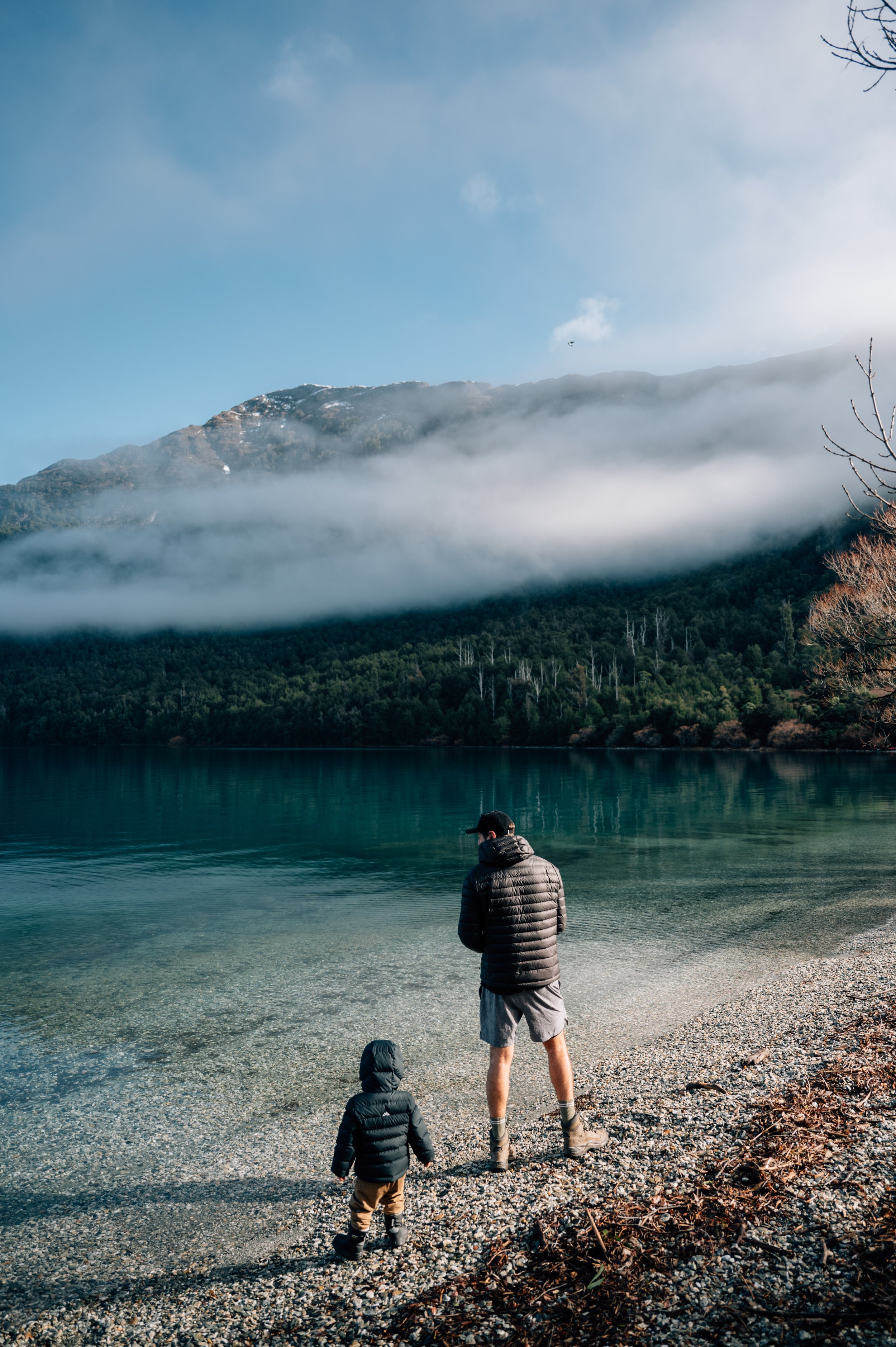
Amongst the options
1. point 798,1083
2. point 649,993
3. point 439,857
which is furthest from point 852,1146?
point 439,857

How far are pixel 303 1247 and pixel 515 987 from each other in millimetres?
2849

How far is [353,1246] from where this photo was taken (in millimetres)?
6176

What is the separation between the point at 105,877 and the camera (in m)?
34.9

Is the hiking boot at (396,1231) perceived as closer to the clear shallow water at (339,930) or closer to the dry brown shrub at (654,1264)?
the dry brown shrub at (654,1264)

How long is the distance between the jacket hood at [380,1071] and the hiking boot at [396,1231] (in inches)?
43.2

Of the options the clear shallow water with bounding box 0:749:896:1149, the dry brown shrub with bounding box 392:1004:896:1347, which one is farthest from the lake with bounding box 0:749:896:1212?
the dry brown shrub with bounding box 392:1004:896:1347

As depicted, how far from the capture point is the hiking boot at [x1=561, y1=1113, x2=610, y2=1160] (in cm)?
759

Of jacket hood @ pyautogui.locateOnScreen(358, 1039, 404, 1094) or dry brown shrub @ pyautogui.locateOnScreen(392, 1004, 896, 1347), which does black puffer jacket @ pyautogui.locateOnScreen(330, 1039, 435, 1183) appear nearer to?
jacket hood @ pyautogui.locateOnScreen(358, 1039, 404, 1094)

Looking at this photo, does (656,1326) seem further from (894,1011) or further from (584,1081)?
(894,1011)

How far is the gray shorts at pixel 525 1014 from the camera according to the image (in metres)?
7.08

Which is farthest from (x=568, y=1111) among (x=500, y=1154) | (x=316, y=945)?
(x=316, y=945)

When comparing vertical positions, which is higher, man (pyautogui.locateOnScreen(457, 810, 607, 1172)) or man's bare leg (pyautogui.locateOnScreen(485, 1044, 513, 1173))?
man (pyautogui.locateOnScreen(457, 810, 607, 1172))

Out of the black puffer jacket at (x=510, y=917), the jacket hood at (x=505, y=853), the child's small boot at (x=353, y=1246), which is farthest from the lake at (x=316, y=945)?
the jacket hood at (x=505, y=853)

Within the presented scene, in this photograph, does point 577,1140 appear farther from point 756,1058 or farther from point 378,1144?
point 756,1058
